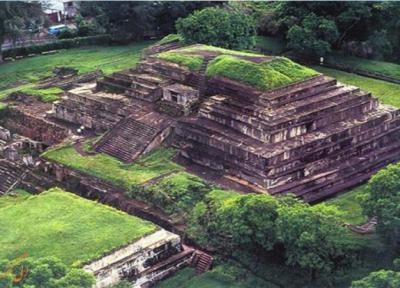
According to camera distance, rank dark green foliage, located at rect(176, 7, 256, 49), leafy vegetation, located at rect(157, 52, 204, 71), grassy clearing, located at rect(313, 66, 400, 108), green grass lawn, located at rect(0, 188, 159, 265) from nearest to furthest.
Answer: green grass lawn, located at rect(0, 188, 159, 265) < leafy vegetation, located at rect(157, 52, 204, 71) < grassy clearing, located at rect(313, 66, 400, 108) < dark green foliage, located at rect(176, 7, 256, 49)

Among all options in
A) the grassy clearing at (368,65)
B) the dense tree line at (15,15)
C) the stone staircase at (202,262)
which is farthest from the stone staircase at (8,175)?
the grassy clearing at (368,65)

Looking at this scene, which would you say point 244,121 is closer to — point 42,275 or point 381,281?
point 381,281

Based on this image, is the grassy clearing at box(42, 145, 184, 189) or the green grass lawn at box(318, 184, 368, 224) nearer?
the green grass lawn at box(318, 184, 368, 224)

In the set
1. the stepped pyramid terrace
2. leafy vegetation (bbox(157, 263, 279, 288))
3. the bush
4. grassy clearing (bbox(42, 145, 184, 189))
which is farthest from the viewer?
the bush

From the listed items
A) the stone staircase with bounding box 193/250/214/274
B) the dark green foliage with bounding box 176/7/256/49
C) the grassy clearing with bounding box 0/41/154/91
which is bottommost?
the stone staircase with bounding box 193/250/214/274

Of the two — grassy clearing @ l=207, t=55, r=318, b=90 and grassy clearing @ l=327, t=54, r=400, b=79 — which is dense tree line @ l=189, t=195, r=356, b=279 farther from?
grassy clearing @ l=327, t=54, r=400, b=79

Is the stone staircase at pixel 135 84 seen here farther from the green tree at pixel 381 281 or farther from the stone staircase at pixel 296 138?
the green tree at pixel 381 281

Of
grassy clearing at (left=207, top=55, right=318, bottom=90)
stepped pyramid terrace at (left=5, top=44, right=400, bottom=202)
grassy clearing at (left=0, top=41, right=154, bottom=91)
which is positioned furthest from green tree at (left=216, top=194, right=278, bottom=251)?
grassy clearing at (left=0, top=41, right=154, bottom=91)
